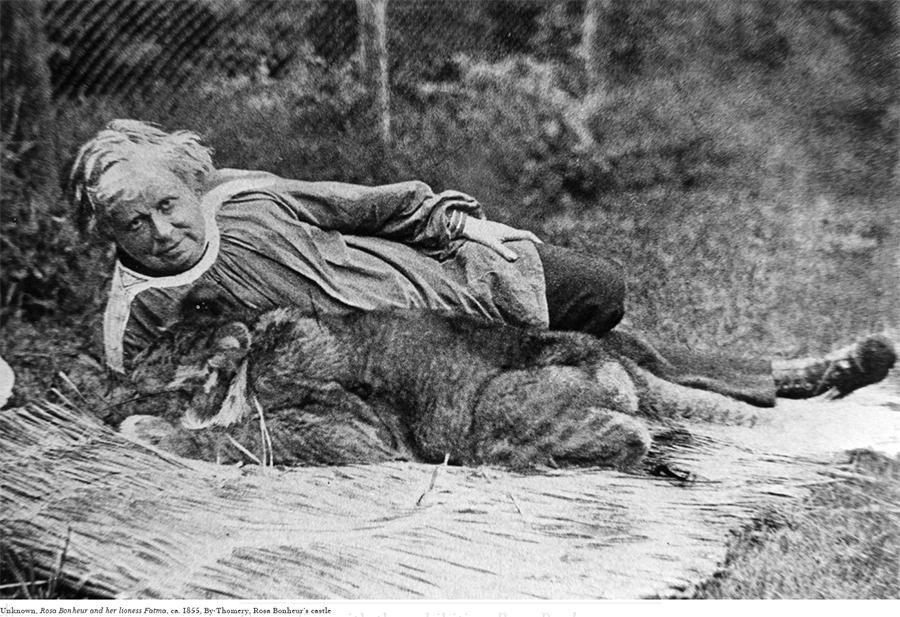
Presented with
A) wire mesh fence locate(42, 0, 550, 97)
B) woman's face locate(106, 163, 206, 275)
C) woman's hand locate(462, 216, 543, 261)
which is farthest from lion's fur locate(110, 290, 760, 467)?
wire mesh fence locate(42, 0, 550, 97)

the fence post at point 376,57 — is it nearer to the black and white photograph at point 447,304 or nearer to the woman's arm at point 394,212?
the black and white photograph at point 447,304

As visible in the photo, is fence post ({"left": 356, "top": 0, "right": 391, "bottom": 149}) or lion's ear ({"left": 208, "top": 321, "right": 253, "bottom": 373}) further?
fence post ({"left": 356, "top": 0, "right": 391, "bottom": 149})

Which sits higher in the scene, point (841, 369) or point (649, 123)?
point (649, 123)

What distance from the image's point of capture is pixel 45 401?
345cm

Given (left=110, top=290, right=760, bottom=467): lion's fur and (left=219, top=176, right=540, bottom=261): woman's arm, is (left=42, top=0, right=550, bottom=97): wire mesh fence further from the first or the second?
(left=110, top=290, right=760, bottom=467): lion's fur

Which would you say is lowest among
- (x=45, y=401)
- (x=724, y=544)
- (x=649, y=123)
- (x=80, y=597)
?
(x=80, y=597)

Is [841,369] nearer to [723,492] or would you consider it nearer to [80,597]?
[723,492]

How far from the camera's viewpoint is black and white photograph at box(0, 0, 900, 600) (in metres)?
3.25

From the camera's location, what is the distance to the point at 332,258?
3516 mm

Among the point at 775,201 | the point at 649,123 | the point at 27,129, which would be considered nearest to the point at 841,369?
the point at 775,201

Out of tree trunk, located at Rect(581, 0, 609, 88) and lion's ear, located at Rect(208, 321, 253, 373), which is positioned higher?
tree trunk, located at Rect(581, 0, 609, 88)

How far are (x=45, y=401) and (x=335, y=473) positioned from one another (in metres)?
1.24

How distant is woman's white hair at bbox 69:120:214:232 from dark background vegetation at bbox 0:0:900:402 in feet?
0.23

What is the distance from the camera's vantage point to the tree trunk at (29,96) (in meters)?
3.53
